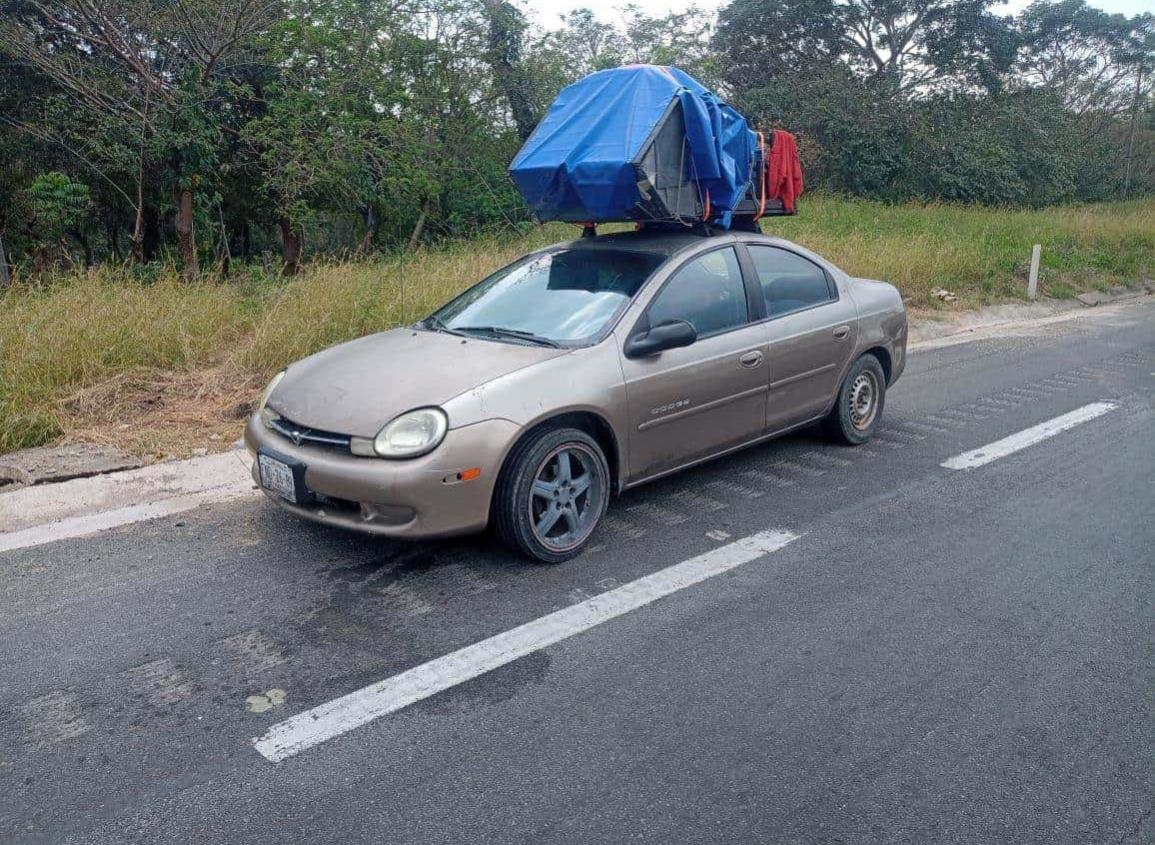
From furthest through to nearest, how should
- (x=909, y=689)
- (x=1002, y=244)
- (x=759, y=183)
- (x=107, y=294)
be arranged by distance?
(x=1002, y=244), (x=107, y=294), (x=759, y=183), (x=909, y=689)

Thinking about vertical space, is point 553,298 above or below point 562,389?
above

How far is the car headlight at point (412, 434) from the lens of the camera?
4176mm

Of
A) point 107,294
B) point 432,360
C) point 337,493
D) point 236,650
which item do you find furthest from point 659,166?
point 107,294

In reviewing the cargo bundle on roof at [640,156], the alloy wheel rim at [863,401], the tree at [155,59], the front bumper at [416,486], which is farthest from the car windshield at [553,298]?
the tree at [155,59]

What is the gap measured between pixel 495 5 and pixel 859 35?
16104mm

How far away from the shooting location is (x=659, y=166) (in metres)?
5.48

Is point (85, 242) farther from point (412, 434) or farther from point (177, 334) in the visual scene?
point (412, 434)

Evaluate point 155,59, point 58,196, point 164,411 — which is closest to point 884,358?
point 164,411

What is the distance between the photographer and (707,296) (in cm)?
539

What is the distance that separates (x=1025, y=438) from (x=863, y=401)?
121cm

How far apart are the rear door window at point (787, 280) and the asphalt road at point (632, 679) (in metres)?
1.12

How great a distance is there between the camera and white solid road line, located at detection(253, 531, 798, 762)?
3188mm

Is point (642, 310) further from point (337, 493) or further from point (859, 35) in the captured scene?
point (859, 35)

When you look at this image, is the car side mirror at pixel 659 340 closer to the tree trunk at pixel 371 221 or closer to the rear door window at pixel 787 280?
the rear door window at pixel 787 280
